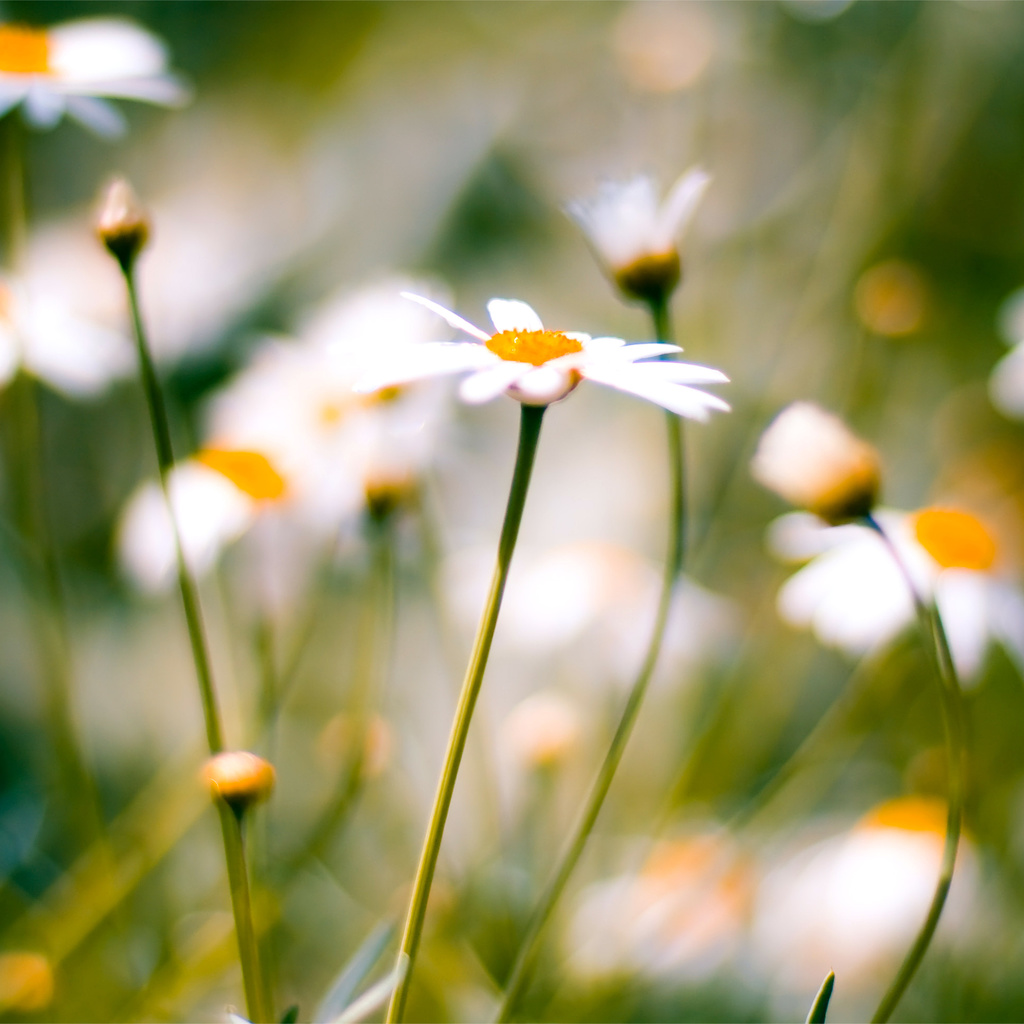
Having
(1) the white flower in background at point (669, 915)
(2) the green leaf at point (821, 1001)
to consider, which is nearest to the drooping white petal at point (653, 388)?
(2) the green leaf at point (821, 1001)

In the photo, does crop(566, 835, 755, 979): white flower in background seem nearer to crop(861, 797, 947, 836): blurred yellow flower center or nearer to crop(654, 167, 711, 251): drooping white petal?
crop(861, 797, 947, 836): blurred yellow flower center

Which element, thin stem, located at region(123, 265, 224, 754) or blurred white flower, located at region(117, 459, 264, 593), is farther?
blurred white flower, located at region(117, 459, 264, 593)

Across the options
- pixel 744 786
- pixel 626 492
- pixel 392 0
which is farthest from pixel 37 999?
pixel 392 0

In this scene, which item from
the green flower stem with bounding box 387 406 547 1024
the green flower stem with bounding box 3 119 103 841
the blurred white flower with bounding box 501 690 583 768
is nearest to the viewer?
the green flower stem with bounding box 387 406 547 1024

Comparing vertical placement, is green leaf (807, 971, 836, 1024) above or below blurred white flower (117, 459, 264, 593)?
below

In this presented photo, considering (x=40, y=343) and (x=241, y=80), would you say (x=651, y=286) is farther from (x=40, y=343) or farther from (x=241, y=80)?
(x=241, y=80)

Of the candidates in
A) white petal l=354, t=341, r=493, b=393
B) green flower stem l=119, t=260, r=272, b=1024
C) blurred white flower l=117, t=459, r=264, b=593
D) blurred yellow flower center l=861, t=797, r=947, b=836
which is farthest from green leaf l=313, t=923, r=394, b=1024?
blurred yellow flower center l=861, t=797, r=947, b=836

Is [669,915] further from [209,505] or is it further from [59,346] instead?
[59,346]

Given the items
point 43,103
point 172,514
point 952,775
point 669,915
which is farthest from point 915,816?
point 43,103

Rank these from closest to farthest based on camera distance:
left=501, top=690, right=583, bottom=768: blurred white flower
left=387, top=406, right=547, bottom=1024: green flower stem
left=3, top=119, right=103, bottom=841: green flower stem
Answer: left=387, top=406, right=547, bottom=1024: green flower stem → left=3, top=119, right=103, bottom=841: green flower stem → left=501, top=690, right=583, bottom=768: blurred white flower
